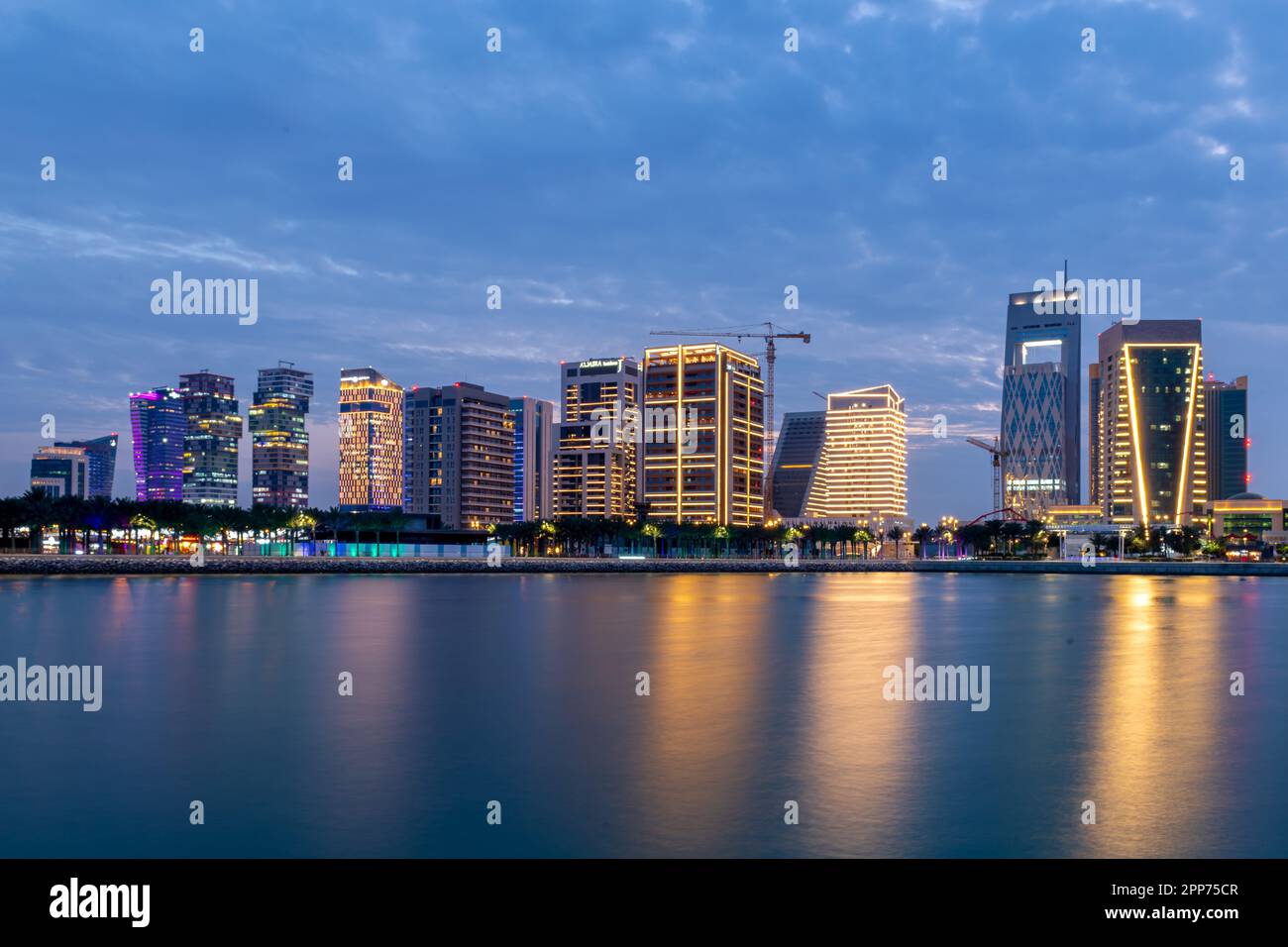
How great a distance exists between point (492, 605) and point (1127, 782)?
64.5 meters

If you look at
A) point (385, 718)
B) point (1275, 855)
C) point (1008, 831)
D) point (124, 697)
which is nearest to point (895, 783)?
point (1008, 831)

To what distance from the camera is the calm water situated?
704 inches

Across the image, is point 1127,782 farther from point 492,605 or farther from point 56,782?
point 492,605

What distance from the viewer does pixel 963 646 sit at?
52.2 metres

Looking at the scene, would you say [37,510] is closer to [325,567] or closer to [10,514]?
[10,514]

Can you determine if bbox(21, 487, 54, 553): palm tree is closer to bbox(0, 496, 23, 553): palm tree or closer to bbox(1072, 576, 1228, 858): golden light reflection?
bbox(0, 496, 23, 553): palm tree

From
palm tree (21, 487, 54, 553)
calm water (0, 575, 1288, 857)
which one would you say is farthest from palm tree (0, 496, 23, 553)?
calm water (0, 575, 1288, 857)

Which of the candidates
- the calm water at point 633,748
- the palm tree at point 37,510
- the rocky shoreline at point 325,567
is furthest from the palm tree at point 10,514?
the calm water at point 633,748

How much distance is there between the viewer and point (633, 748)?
2494 centimetres
